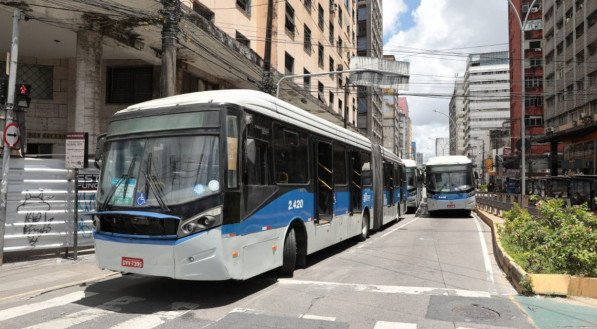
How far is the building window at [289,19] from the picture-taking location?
31219mm

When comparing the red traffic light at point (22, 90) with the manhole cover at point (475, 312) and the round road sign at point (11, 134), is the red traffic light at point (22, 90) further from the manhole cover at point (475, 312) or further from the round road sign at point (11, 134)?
the manhole cover at point (475, 312)

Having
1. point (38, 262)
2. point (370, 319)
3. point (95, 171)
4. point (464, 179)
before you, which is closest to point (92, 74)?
point (95, 171)

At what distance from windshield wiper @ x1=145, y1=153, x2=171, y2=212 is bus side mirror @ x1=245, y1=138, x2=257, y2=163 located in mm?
1365

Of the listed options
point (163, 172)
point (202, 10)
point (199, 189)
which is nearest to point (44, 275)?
point (163, 172)

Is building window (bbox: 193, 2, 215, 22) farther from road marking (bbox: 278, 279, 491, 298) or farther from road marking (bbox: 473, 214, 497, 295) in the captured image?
road marking (bbox: 278, 279, 491, 298)

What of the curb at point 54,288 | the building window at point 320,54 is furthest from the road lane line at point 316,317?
the building window at point 320,54

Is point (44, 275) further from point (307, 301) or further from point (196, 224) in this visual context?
point (307, 301)

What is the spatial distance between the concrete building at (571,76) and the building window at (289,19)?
19481 millimetres

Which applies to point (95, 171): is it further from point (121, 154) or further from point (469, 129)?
point (469, 129)

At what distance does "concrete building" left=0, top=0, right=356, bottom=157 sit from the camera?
13.9 metres

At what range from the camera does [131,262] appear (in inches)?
275

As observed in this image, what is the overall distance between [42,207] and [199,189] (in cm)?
592

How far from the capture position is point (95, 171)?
1207cm

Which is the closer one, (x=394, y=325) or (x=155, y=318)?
(x=394, y=325)
